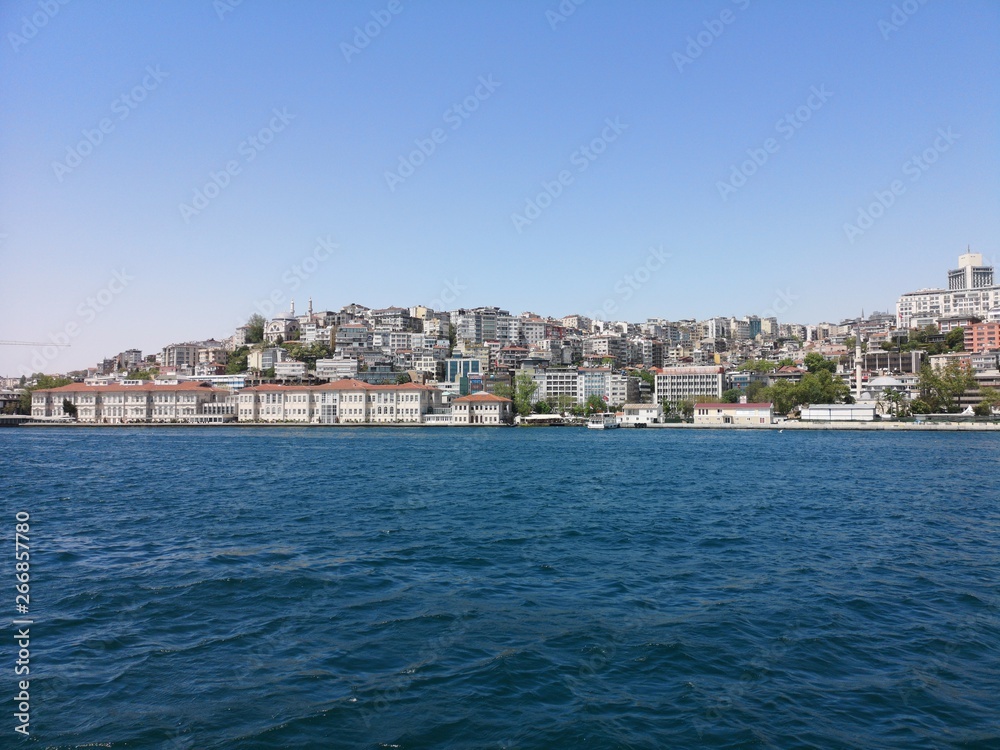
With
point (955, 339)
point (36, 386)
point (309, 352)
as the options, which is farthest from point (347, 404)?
point (955, 339)

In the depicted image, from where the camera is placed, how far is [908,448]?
1550 inches

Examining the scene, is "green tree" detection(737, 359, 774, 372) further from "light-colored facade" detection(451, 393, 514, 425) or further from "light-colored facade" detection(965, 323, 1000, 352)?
"light-colored facade" detection(451, 393, 514, 425)

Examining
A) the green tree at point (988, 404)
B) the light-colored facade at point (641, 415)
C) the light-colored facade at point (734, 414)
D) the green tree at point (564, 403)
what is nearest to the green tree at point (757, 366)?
the light-colored facade at point (734, 414)

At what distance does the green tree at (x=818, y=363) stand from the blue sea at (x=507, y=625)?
289ft

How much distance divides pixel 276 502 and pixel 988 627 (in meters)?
14.2

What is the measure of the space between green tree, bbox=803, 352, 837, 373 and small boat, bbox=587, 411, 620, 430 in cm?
3983

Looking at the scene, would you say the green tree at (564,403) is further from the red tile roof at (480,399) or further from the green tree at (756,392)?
the green tree at (756,392)

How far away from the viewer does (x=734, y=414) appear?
72.1m

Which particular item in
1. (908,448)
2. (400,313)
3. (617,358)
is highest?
(400,313)

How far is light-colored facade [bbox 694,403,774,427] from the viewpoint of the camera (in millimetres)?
70688

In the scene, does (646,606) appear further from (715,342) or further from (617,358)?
(715,342)

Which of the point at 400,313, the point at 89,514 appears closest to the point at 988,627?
the point at 89,514

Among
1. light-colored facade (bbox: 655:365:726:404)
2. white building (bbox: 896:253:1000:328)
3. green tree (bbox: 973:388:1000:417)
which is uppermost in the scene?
white building (bbox: 896:253:1000:328)

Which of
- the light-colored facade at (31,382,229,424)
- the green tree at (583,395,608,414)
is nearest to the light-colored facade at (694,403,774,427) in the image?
the green tree at (583,395,608,414)
